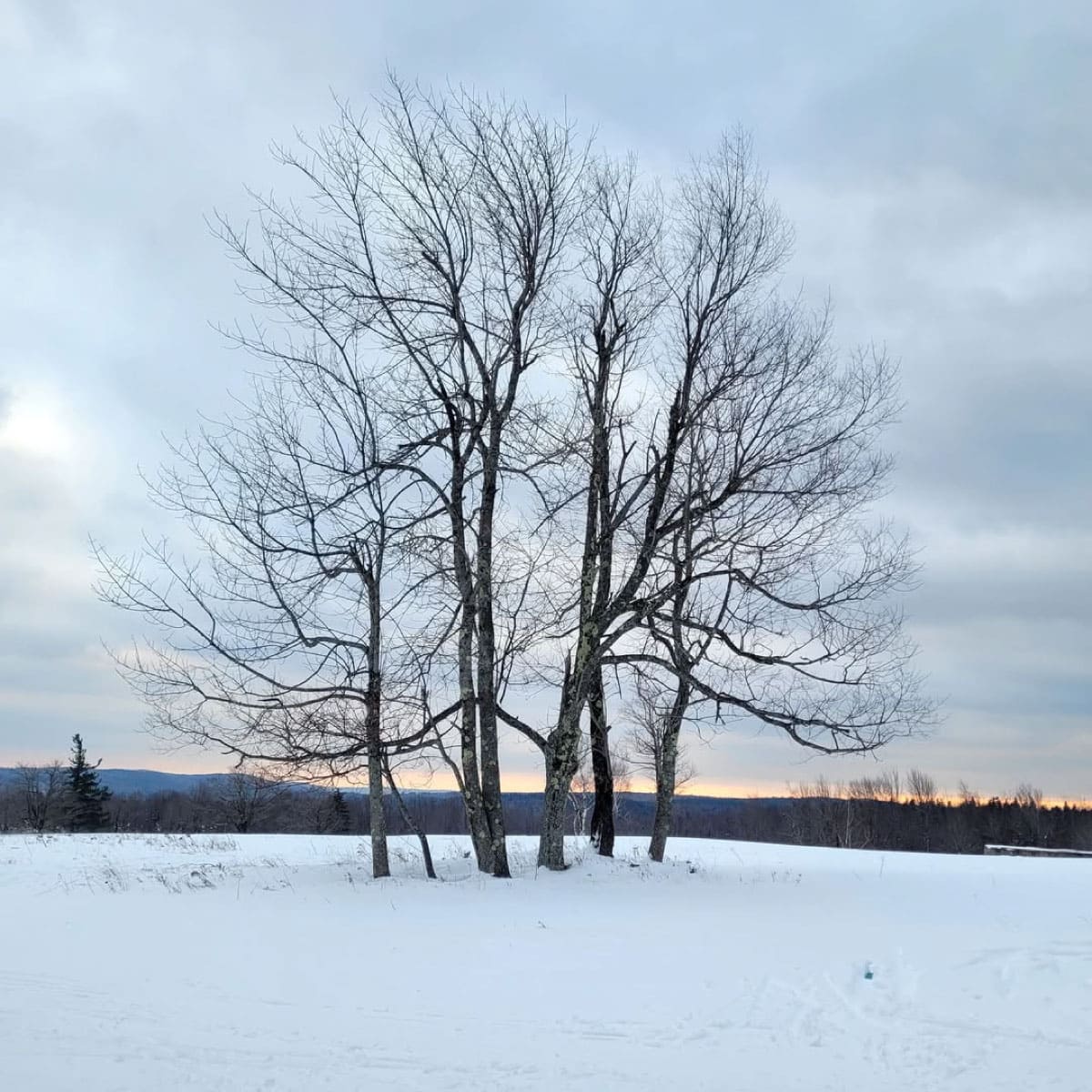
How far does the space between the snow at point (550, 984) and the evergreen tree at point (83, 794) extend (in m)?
41.1

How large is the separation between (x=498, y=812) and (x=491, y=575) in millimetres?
3693

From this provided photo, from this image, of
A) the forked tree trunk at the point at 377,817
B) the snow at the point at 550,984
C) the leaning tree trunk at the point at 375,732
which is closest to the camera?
the snow at the point at 550,984

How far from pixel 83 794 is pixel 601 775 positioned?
44.3 meters

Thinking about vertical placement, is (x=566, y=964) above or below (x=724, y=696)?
below

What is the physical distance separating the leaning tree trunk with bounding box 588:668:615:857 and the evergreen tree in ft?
140

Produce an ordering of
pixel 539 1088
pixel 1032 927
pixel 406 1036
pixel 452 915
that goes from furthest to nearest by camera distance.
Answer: pixel 452 915 < pixel 1032 927 < pixel 406 1036 < pixel 539 1088

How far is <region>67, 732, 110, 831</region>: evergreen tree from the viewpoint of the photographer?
5188 cm

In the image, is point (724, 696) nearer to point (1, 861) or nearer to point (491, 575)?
point (491, 575)

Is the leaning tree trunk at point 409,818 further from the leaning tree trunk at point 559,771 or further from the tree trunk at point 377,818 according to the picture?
the leaning tree trunk at point 559,771

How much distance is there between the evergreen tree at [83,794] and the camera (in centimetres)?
5188

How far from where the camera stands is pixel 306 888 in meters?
14.5

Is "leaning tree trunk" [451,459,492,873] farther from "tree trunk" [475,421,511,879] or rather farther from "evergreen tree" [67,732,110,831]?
"evergreen tree" [67,732,110,831]

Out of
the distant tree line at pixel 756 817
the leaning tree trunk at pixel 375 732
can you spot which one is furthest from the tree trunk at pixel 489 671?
the distant tree line at pixel 756 817

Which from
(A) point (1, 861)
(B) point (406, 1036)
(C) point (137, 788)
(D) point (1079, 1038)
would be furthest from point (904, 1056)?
(C) point (137, 788)
